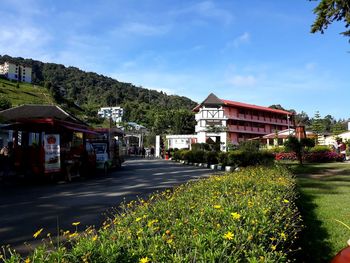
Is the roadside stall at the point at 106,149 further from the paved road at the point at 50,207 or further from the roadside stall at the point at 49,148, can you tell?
the paved road at the point at 50,207

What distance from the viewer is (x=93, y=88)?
460 ft

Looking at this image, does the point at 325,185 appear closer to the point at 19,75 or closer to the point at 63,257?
the point at 63,257

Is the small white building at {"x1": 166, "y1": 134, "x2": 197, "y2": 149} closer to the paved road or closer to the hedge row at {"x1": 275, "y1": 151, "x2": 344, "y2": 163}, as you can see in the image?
the hedge row at {"x1": 275, "y1": 151, "x2": 344, "y2": 163}

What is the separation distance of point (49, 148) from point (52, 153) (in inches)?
9.3

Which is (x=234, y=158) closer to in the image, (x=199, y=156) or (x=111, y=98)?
(x=199, y=156)

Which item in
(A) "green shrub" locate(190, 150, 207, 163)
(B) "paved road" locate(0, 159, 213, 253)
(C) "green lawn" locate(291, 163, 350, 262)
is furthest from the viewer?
(A) "green shrub" locate(190, 150, 207, 163)

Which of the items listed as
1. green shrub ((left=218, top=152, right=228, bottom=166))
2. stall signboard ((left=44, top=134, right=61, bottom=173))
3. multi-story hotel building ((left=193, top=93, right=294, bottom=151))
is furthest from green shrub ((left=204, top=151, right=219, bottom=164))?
multi-story hotel building ((left=193, top=93, right=294, bottom=151))

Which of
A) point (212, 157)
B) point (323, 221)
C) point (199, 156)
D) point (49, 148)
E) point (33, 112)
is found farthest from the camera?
point (33, 112)

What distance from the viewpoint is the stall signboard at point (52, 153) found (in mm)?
14273

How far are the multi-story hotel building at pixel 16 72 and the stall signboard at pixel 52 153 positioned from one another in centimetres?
11330

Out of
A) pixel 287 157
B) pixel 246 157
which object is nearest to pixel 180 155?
pixel 287 157

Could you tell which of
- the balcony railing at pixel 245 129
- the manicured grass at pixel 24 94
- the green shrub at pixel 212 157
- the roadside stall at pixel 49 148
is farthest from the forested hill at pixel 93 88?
the roadside stall at pixel 49 148

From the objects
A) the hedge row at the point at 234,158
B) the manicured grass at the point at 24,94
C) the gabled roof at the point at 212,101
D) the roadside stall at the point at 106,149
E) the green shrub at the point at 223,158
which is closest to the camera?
the roadside stall at the point at 106,149

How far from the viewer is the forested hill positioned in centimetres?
12311
